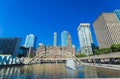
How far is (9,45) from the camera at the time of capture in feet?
552

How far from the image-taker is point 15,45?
552ft

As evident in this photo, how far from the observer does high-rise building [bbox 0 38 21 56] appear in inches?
6491

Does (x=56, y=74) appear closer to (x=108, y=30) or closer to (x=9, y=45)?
(x=108, y=30)

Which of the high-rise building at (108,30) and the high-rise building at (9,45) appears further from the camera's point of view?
the high-rise building at (9,45)

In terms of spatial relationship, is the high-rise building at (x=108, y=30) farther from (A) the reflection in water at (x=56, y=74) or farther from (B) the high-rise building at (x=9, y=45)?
(A) the reflection in water at (x=56, y=74)

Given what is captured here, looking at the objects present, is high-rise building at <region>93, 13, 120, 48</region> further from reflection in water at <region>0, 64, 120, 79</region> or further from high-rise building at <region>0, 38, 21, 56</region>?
reflection in water at <region>0, 64, 120, 79</region>

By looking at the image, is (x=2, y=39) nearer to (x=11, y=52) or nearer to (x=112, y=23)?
(x=11, y=52)

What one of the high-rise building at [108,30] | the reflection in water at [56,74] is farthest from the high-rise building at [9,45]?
the reflection in water at [56,74]

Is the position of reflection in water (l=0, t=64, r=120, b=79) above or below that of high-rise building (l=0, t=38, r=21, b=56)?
below

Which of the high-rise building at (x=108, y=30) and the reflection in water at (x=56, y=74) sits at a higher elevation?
the high-rise building at (x=108, y=30)

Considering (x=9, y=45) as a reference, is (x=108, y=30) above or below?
above

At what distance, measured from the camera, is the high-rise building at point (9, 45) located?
164875mm

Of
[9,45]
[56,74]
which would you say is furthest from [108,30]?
[56,74]

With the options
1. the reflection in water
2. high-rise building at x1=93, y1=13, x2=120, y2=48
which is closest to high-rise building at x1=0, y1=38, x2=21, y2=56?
high-rise building at x1=93, y1=13, x2=120, y2=48
